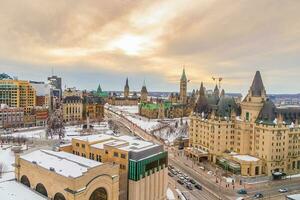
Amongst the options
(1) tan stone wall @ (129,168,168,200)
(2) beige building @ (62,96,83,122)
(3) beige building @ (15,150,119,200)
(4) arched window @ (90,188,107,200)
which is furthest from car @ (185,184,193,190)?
(2) beige building @ (62,96,83,122)

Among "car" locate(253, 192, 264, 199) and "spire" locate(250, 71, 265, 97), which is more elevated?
"spire" locate(250, 71, 265, 97)

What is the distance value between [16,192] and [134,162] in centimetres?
2066

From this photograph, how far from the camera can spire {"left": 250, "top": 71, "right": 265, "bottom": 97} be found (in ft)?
293

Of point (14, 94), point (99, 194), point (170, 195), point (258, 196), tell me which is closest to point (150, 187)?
point (170, 195)

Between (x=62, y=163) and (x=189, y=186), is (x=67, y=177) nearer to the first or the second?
(x=62, y=163)

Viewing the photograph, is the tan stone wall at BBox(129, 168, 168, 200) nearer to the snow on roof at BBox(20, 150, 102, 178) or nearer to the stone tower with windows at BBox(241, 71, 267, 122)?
the snow on roof at BBox(20, 150, 102, 178)

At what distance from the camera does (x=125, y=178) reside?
5784 cm

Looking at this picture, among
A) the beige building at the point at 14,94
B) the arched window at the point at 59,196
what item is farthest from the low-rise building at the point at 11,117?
the arched window at the point at 59,196

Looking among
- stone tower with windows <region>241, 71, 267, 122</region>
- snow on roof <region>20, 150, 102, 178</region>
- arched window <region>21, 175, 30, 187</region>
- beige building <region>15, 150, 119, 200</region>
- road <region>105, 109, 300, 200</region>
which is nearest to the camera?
beige building <region>15, 150, 119, 200</region>

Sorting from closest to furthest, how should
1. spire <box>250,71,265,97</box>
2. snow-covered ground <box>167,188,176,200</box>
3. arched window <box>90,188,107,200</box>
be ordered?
arched window <box>90,188,107,200</box> → snow-covered ground <box>167,188,176,200</box> → spire <box>250,71,265,97</box>

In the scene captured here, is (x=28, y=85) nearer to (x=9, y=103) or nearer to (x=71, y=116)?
(x=9, y=103)

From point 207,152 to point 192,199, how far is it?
34.7m

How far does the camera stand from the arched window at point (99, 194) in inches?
1972

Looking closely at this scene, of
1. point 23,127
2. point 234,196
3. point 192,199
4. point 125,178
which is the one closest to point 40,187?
point 125,178
